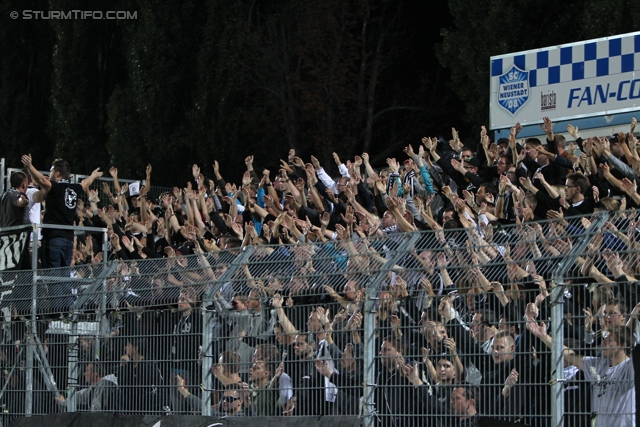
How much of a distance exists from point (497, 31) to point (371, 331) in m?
12.7

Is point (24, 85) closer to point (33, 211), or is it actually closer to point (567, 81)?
point (33, 211)

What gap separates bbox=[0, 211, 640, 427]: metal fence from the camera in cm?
707

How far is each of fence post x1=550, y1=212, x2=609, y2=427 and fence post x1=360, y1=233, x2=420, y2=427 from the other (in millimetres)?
1299

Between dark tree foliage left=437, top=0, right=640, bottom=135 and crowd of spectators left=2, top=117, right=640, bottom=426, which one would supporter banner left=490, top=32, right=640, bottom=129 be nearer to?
crowd of spectators left=2, top=117, right=640, bottom=426

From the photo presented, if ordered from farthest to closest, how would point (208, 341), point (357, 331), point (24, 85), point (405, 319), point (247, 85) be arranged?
point (24, 85) → point (247, 85) → point (208, 341) → point (357, 331) → point (405, 319)

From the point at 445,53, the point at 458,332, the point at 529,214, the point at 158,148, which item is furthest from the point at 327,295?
the point at 158,148

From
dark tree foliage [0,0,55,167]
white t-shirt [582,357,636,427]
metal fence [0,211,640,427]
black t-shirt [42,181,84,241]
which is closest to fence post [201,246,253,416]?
metal fence [0,211,640,427]

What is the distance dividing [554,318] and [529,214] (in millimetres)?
3772


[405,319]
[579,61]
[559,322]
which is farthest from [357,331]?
[579,61]

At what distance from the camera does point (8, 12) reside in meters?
29.4

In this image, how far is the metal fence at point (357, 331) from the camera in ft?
23.2

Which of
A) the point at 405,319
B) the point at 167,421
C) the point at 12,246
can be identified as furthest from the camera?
the point at 12,246

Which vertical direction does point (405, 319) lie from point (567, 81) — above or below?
below

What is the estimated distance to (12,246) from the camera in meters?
12.0
